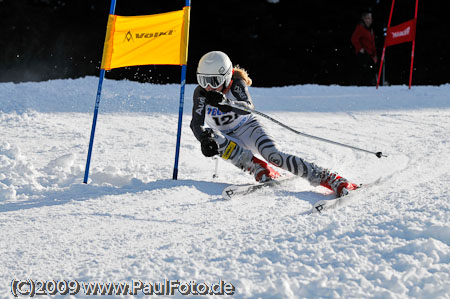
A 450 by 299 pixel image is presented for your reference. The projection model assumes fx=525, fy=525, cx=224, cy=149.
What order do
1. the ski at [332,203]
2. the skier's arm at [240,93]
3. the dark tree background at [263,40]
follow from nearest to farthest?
the ski at [332,203] → the skier's arm at [240,93] → the dark tree background at [263,40]

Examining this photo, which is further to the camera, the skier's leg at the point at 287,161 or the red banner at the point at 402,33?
the red banner at the point at 402,33

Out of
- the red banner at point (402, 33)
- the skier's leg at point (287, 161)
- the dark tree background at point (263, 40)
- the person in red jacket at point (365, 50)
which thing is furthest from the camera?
the dark tree background at point (263, 40)

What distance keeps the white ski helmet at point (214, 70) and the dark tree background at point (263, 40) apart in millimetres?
12578

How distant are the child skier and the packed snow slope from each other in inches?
7.3

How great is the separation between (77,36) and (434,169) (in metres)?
15.6

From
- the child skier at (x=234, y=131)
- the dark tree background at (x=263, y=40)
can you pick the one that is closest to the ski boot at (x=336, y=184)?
the child skier at (x=234, y=131)

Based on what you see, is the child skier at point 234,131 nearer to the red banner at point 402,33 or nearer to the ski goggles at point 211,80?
the ski goggles at point 211,80

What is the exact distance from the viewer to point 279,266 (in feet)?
7.69

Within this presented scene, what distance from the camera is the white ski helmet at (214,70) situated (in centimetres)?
428

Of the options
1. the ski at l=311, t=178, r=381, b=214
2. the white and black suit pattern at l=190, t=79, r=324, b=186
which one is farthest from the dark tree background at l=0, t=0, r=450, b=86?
the ski at l=311, t=178, r=381, b=214

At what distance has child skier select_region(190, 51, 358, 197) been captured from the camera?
4.04 metres

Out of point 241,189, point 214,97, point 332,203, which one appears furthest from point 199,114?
point 332,203

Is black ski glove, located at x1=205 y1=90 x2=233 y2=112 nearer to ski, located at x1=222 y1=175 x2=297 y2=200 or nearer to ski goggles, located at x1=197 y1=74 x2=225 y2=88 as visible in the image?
ski goggles, located at x1=197 y1=74 x2=225 y2=88

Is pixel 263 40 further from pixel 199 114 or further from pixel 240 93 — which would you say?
pixel 199 114
